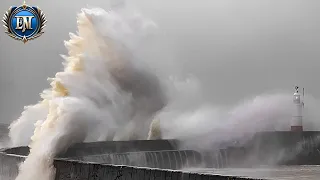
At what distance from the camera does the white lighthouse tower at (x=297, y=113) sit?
73.8 ft

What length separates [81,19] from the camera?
683 inches

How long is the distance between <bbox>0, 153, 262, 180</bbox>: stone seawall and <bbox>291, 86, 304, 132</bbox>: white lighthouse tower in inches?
560

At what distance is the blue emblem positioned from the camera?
721 inches

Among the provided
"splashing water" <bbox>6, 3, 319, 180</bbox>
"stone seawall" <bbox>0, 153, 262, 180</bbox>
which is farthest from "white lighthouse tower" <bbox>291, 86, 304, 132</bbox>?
"stone seawall" <bbox>0, 153, 262, 180</bbox>

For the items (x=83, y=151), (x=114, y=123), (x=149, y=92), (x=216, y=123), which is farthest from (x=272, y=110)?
(x=83, y=151)

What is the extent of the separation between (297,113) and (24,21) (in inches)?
423

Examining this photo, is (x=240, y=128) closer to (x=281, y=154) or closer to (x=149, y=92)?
(x=281, y=154)

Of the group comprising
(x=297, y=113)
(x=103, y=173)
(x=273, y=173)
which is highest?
(x=297, y=113)

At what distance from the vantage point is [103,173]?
852cm

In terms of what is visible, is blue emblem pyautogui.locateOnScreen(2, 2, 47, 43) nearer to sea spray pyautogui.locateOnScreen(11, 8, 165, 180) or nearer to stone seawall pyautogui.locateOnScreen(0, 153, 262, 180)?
sea spray pyautogui.locateOnScreen(11, 8, 165, 180)

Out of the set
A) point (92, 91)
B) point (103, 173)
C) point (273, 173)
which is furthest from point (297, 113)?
point (103, 173)

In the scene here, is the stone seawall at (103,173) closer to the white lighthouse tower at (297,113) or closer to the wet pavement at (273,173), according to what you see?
the wet pavement at (273,173)

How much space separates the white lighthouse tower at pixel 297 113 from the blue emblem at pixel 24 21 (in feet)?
33.2

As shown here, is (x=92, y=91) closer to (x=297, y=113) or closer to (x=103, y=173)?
(x=103, y=173)
